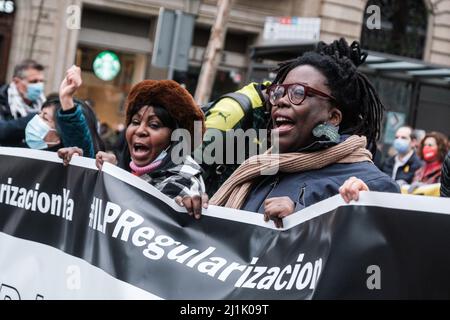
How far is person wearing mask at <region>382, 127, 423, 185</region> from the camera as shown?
1069 cm

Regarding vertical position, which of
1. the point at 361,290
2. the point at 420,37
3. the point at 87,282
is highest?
the point at 420,37

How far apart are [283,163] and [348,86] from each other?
44cm

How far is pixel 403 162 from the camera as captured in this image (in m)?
10.9

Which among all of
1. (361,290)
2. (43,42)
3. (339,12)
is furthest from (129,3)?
(361,290)

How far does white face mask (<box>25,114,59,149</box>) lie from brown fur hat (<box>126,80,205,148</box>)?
81.9 inches

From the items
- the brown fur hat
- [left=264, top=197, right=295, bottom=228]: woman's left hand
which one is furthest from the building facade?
[left=264, top=197, right=295, bottom=228]: woman's left hand

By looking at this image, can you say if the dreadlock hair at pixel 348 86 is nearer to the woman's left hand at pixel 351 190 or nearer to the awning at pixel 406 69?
the woman's left hand at pixel 351 190

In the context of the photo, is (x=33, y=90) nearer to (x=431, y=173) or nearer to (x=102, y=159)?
(x=102, y=159)

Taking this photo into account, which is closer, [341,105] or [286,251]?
[286,251]

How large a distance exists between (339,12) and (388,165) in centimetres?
1023

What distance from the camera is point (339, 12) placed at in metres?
21.0

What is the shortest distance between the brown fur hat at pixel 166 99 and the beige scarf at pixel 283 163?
16.8 inches

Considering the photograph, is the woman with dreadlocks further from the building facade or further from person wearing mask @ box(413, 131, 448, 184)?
the building facade
